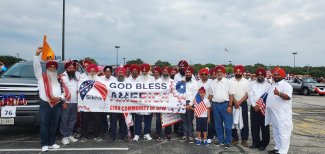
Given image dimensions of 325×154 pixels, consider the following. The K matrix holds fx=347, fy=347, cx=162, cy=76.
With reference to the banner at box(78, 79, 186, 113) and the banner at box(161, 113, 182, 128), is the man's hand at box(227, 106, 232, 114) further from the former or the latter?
the banner at box(161, 113, 182, 128)

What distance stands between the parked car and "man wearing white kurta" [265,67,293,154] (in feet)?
77.1

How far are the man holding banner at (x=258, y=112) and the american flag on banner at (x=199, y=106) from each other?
1055 millimetres

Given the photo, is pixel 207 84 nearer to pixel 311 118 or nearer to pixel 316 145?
pixel 316 145

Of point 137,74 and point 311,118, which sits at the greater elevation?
point 137,74

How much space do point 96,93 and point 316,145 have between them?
17.3 feet

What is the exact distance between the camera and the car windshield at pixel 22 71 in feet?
29.6

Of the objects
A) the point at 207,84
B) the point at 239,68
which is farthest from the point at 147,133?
the point at 239,68

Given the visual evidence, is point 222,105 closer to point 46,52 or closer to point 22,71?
point 46,52

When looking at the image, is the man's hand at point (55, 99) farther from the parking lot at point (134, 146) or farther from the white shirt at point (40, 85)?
the parking lot at point (134, 146)

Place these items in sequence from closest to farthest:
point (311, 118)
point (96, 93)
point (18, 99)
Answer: point (18, 99) < point (96, 93) < point (311, 118)

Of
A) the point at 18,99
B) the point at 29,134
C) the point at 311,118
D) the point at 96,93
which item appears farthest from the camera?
the point at 311,118

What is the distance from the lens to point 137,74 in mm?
8727

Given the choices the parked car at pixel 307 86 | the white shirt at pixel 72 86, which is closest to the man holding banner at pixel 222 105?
the white shirt at pixel 72 86

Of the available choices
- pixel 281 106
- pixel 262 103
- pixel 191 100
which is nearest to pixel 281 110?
pixel 281 106
